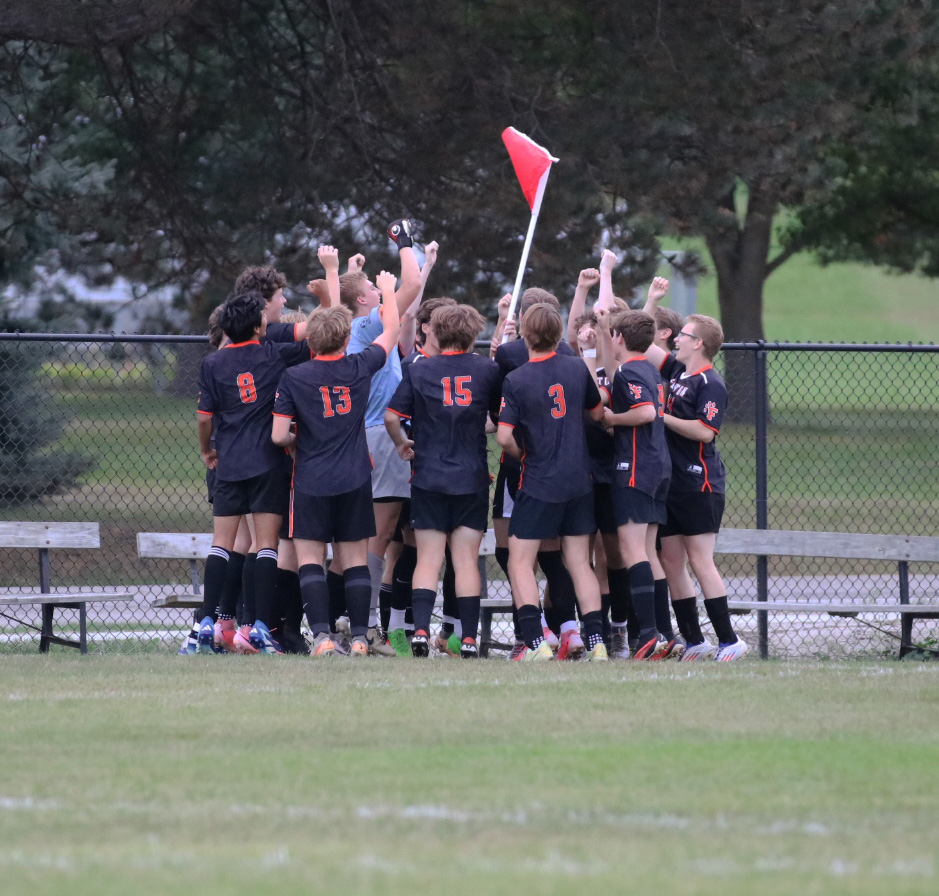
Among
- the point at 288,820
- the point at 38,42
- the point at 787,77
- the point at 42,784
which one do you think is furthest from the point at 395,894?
the point at 38,42

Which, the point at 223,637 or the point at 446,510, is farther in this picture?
the point at 223,637

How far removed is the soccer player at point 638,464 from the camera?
26.2 feet

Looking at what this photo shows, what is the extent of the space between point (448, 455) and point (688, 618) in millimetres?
1754

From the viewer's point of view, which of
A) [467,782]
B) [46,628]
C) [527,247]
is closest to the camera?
[467,782]

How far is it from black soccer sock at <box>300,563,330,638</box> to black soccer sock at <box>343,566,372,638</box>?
0.14 meters

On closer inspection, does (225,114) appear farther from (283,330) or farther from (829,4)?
(283,330)

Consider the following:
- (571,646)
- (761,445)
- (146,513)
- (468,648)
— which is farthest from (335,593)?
(146,513)

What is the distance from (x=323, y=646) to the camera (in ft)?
26.1

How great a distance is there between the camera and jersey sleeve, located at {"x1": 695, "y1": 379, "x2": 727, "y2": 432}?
27.1 feet

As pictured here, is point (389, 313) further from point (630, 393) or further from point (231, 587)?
point (231, 587)

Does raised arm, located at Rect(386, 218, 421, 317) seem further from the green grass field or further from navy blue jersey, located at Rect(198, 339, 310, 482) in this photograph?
the green grass field

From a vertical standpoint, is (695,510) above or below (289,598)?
above

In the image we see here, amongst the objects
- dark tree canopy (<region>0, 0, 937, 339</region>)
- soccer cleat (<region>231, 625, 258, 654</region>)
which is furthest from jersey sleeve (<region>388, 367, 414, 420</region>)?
dark tree canopy (<region>0, 0, 937, 339</region>)

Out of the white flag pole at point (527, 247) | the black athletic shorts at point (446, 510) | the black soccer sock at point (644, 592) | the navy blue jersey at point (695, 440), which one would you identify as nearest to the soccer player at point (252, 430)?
the black athletic shorts at point (446, 510)
